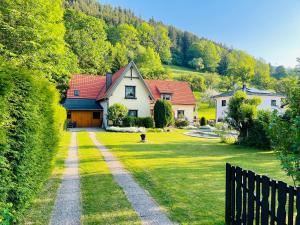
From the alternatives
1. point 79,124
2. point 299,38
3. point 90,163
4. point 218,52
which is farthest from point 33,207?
point 218,52

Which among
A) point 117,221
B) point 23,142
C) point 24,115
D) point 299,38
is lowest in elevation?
point 117,221

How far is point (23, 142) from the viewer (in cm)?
539

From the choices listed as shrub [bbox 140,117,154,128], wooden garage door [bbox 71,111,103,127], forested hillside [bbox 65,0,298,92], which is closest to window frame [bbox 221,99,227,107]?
shrub [bbox 140,117,154,128]

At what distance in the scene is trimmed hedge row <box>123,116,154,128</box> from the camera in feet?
109

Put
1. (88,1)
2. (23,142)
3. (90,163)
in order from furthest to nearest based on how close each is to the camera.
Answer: (88,1)
(90,163)
(23,142)

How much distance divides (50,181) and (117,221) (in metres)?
4.27

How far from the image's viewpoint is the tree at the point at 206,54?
10845 cm

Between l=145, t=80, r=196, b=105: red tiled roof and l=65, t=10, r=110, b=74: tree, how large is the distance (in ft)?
67.8

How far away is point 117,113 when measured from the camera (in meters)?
33.0

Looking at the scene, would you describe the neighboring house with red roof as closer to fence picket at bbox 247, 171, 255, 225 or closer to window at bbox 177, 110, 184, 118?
window at bbox 177, 110, 184, 118

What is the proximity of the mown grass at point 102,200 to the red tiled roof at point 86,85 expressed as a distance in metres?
28.0

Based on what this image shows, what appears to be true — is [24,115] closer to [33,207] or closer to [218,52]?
[33,207]

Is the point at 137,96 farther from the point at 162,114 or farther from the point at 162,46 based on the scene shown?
the point at 162,46

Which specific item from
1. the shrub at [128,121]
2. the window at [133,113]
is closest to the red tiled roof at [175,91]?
the window at [133,113]
